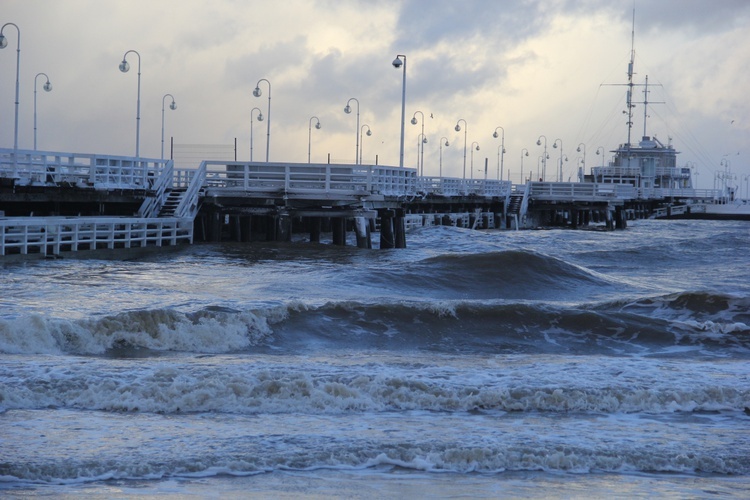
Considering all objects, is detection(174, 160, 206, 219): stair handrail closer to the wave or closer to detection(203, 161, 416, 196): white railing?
detection(203, 161, 416, 196): white railing

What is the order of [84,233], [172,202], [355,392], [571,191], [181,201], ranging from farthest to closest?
1. [571,191]
2. [172,202]
3. [181,201]
4. [84,233]
5. [355,392]

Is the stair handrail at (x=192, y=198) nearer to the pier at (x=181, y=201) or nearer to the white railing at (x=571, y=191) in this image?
the pier at (x=181, y=201)

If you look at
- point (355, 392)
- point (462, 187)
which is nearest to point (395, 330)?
point (355, 392)

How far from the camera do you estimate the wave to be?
45.8 feet

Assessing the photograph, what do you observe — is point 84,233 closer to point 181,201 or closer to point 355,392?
point 181,201

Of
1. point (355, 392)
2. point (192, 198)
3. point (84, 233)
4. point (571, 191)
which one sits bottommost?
point (355, 392)

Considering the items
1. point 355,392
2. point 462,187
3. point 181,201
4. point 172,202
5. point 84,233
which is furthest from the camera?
point 462,187

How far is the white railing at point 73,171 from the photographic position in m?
30.2

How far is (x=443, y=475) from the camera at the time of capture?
8.31 metres

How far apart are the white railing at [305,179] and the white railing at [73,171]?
2.38m

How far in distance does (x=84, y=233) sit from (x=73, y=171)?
7746mm

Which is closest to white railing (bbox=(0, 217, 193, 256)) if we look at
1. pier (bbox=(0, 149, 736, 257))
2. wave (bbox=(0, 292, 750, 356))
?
pier (bbox=(0, 149, 736, 257))

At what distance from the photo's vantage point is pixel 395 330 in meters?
16.6

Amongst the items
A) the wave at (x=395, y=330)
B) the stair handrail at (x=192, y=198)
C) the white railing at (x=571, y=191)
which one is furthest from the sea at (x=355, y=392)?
the white railing at (x=571, y=191)
